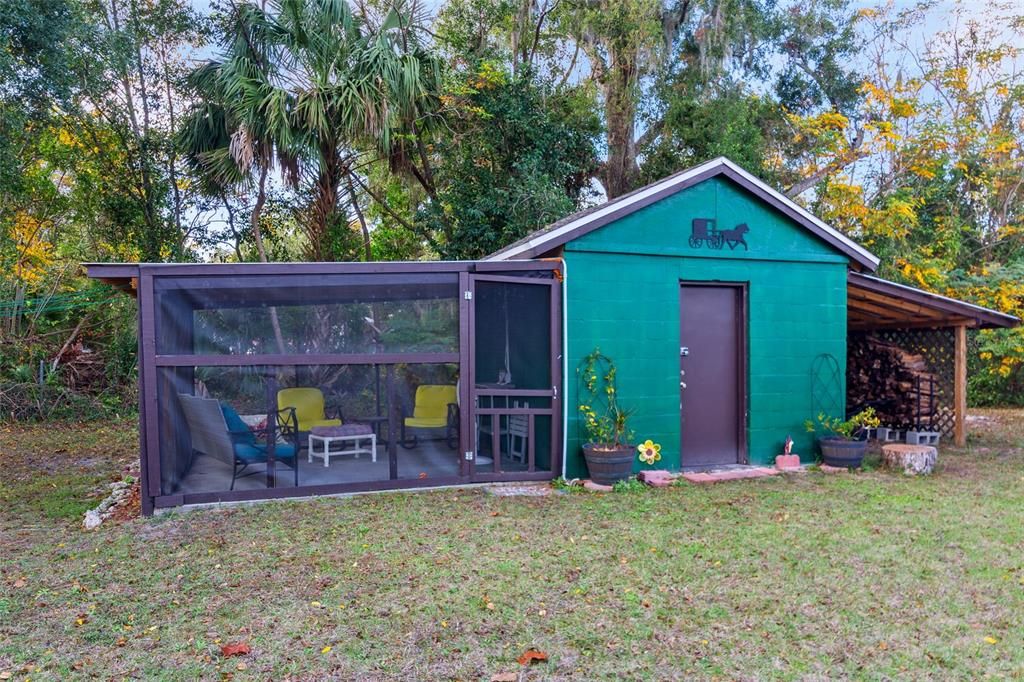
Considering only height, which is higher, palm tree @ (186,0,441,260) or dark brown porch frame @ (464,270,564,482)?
palm tree @ (186,0,441,260)

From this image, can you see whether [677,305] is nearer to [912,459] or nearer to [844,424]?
[844,424]

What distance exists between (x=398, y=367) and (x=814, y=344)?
4.61 metres

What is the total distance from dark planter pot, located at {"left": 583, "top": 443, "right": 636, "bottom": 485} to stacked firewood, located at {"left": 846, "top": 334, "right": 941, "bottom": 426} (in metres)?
5.01

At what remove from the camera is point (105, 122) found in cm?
1274

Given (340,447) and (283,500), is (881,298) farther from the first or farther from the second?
(283,500)

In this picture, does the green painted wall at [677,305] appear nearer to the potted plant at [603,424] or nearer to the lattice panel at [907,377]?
the potted plant at [603,424]

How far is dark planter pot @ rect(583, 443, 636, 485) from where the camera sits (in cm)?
668

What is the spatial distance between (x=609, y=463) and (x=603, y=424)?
38cm

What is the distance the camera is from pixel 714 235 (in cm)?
761

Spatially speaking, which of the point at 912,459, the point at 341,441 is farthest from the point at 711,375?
the point at 341,441

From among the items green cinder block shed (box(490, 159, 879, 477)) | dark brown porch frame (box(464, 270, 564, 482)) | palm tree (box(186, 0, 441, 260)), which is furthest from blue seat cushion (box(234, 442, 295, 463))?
palm tree (box(186, 0, 441, 260))

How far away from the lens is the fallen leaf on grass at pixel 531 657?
3.16m

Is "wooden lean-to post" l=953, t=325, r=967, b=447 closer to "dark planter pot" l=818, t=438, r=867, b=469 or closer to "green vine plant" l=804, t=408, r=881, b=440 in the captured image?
"green vine plant" l=804, t=408, r=881, b=440

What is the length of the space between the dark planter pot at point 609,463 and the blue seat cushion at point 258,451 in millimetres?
2601
